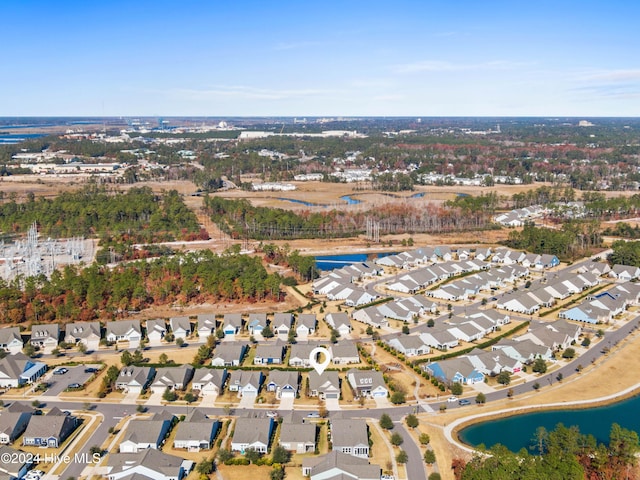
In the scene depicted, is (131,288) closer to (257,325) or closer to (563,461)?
(257,325)

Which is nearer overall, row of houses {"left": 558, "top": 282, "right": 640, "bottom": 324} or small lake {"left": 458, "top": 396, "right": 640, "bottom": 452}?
small lake {"left": 458, "top": 396, "right": 640, "bottom": 452}

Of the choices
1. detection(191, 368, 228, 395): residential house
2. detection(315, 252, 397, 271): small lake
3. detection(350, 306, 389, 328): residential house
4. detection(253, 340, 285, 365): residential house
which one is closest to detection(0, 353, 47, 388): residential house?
detection(191, 368, 228, 395): residential house

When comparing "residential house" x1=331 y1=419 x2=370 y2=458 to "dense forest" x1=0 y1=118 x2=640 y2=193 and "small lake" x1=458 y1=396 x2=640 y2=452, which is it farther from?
"dense forest" x1=0 y1=118 x2=640 y2=193

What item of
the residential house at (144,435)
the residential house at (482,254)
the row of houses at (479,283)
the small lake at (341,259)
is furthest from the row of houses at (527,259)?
the residential house at (144,435)

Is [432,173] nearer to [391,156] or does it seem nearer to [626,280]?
[391,156]

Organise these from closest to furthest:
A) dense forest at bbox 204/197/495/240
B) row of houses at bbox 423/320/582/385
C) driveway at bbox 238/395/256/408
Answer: driveway at bbox 238/395/256/408 < row of houses at bbox 423/320/582/385 < dense forest at bbox 204/197/495/240

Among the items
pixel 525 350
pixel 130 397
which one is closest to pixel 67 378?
pixel 130 397

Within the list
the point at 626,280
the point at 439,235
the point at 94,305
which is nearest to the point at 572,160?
the point at 439,235
